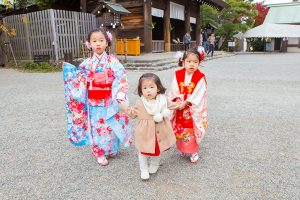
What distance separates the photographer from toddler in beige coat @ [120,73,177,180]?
2521 millimetres

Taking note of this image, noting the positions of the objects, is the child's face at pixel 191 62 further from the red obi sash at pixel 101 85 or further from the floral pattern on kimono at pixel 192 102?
the red obi sash at pixel 101 85

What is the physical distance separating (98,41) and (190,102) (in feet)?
3.81

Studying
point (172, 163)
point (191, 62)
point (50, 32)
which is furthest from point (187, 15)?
point (172, 163)

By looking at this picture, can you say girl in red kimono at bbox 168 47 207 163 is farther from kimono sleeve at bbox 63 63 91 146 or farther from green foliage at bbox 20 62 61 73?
green foliage at bbox 20 62 61 73

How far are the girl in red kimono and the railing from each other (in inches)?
542

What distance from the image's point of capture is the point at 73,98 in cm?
300

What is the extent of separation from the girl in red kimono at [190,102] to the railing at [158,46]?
13.8m

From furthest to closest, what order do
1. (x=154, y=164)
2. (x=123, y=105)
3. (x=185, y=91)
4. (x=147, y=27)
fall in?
(x=147, y=27)
(x=185, y=91)
(x=154, y=164)
(x=123, y=105)

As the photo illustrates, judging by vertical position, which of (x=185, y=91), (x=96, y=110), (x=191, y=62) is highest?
(x=191, y=62)

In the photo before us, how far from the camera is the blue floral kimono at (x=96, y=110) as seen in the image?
2922 millimetres

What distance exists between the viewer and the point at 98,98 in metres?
2.95

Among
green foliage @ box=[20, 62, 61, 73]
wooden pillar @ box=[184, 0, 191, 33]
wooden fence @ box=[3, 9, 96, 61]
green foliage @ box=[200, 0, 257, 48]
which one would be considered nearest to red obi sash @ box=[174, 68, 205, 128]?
green foliage @ box=[20, 62, 61, 73]

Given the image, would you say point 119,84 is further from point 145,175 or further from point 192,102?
point 145,175

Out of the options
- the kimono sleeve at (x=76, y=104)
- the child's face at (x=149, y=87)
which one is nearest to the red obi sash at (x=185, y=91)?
the child's face at (x=149, y=87)
